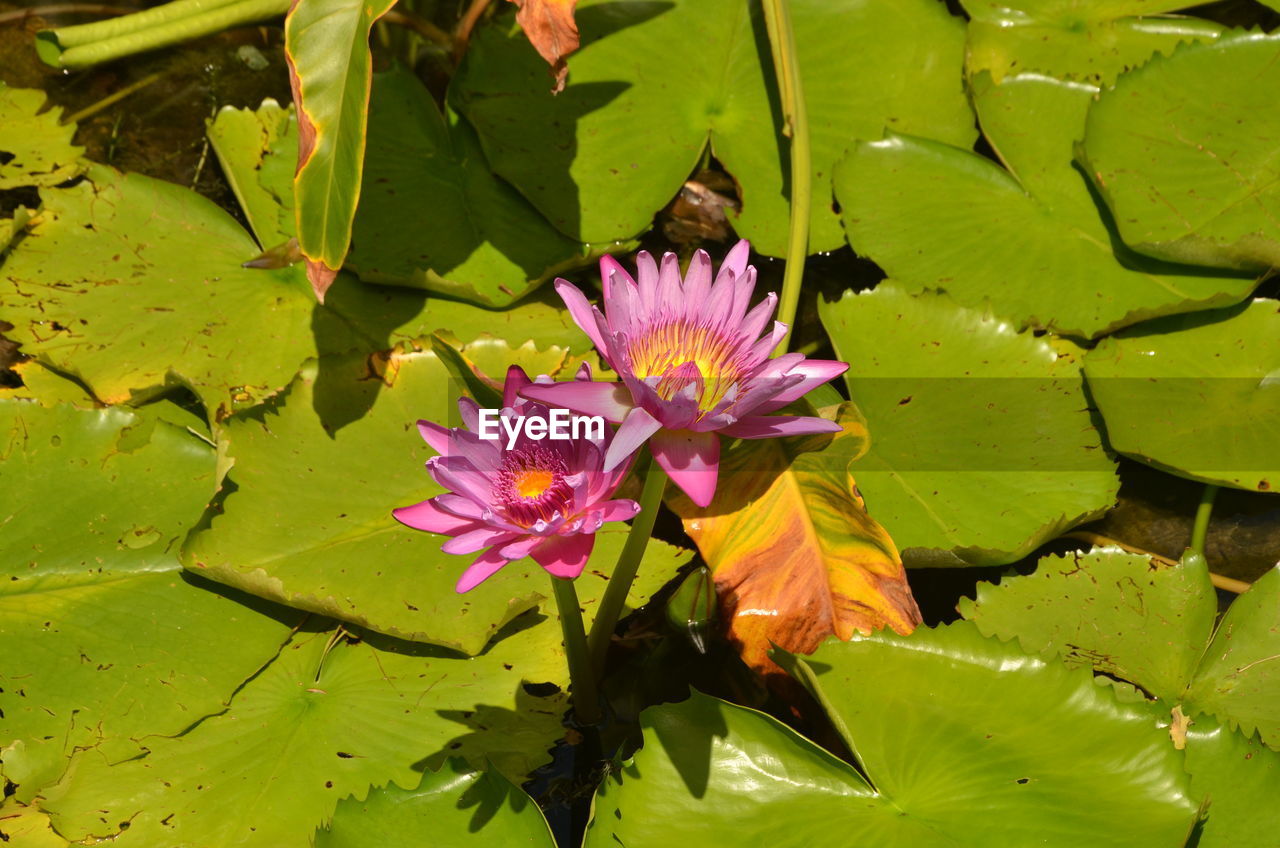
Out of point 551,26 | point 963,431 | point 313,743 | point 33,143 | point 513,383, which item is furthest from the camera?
point 33,143

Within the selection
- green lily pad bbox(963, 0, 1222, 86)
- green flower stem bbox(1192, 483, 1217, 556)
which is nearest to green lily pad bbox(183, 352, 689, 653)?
green flower stem bbox(1192, 483, 1217, 556)

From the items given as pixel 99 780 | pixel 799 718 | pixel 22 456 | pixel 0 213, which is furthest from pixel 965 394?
pixel 0 213

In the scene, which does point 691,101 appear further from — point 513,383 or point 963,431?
point 513,383

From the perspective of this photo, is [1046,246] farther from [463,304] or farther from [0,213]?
[0,213]

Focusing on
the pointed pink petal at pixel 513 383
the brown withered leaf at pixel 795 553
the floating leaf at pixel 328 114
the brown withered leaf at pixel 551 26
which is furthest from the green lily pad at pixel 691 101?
the pointed pink petal at pixel 513 383

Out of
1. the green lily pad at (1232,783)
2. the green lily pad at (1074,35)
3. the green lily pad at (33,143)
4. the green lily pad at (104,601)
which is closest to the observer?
the green lily pad at (1232,783)

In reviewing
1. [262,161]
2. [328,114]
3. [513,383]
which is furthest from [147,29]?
[513,383]

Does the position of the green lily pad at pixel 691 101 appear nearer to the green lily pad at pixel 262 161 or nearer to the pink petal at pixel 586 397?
the green lily pad at pixel 262 161
